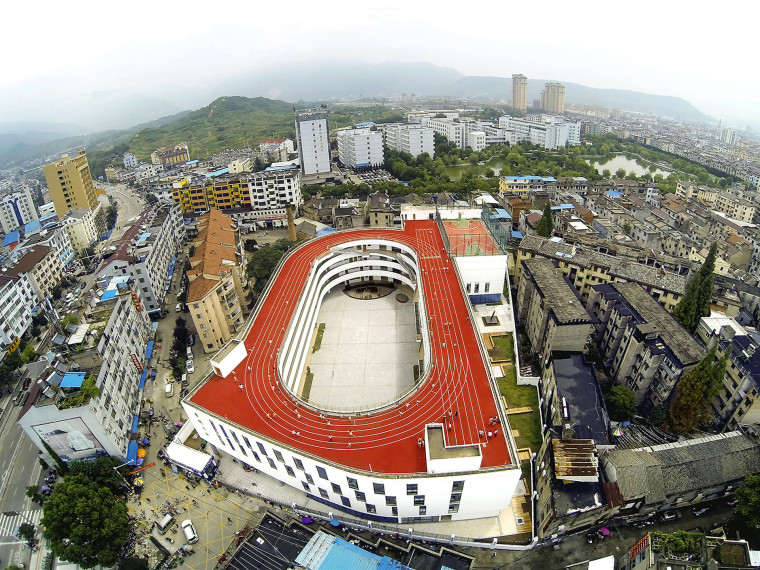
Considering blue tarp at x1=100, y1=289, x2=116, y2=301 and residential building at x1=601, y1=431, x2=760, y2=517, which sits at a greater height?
blue tarp at x1=100, y1=289, x2=116, y2=301

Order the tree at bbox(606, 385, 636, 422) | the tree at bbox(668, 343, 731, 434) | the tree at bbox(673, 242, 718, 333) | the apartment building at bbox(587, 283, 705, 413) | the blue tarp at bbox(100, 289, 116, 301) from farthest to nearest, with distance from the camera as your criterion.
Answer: the blue tarp at bbox(100, 289, 116, 301) → the tree at bbox(673, 242, 718, 333) → the apartment building at bbox(587, 283, 705, 413) → the tree at bbox(606, 385, 636, 422) → the tree at bbox(668, 343, 731, 434)

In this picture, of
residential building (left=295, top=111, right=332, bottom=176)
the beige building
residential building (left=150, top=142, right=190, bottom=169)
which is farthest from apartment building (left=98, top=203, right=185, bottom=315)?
residential building (left=150, top=142, right=190, bottom=169)

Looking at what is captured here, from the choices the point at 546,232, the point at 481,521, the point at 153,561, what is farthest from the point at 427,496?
the point at 546,232

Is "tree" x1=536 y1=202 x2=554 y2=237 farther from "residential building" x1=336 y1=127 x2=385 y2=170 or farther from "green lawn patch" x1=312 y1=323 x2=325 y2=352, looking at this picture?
"residential building" x1=336 y1=127 x2=385 y2=170

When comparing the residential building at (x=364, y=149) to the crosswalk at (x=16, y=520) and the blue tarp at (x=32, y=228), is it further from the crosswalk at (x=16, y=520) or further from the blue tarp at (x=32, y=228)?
the crosswalk at (x=16, y=520)

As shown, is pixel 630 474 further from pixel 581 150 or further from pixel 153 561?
pixel 581 150

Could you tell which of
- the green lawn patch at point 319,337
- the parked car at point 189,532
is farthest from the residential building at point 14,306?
the parked car at point 189,532
